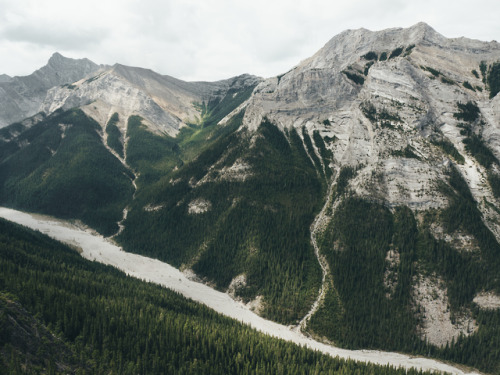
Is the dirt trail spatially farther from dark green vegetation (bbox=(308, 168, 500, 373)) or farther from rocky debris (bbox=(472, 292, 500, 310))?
rocky debris (bbox=(472, 292, 500, 310))

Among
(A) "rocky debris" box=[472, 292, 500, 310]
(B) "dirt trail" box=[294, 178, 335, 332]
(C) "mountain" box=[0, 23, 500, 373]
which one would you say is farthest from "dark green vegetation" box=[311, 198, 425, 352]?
(A) "rocky debris" box=[472, 292, 500, 310]

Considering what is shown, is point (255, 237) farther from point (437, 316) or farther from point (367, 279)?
point (437, 316)

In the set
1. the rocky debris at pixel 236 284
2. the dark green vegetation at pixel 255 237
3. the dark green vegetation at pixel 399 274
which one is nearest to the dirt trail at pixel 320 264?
the dark green vegetation at pixel 255 237

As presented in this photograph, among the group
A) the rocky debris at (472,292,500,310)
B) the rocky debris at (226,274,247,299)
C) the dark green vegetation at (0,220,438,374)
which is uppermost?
the rocky debris at (472,292,500,310)

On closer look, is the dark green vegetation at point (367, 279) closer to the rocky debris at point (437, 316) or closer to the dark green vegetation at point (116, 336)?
the rocky debris at point (437, 316)

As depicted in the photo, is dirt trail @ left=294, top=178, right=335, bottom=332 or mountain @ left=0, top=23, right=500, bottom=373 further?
dirt trail @ left=294, top=178, right=335, bottom=332

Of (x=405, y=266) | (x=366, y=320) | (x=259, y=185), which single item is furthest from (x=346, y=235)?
(x=259, y=185)
